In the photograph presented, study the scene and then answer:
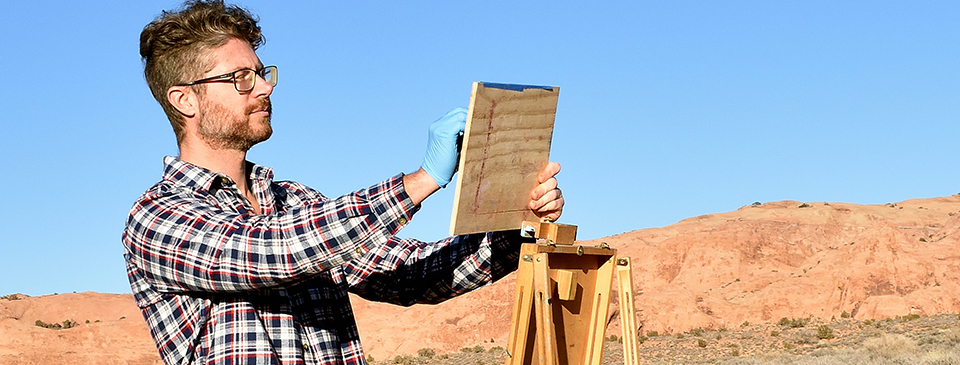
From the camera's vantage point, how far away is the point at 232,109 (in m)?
2.82

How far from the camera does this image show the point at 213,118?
9.30 feet

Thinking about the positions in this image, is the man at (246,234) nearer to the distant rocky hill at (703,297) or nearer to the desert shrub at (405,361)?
the desert shrub at (405,361)

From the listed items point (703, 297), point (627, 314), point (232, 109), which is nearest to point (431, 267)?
point (627, 314)

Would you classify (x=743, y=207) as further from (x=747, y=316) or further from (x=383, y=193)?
(x=383, y=193)

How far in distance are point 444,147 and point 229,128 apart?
0.80 metres

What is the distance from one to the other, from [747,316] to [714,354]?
965 cm

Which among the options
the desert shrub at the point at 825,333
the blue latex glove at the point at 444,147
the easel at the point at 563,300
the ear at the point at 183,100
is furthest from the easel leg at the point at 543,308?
the desert shrub at the point at 825,333

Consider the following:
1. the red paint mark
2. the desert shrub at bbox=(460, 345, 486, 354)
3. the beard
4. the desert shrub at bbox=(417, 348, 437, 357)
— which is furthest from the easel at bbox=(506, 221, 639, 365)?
the desert shrub at bbox=(417, 348, 437, 357)

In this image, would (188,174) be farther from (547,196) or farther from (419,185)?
(547,196)

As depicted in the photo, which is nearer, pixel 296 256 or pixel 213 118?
pixel 296 256

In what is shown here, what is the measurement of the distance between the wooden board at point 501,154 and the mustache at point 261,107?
2.58 feet

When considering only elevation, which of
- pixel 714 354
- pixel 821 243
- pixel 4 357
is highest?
pixel 821 243

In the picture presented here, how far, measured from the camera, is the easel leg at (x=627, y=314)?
3023mm

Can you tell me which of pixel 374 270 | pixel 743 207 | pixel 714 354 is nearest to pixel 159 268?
pixel 374 270
